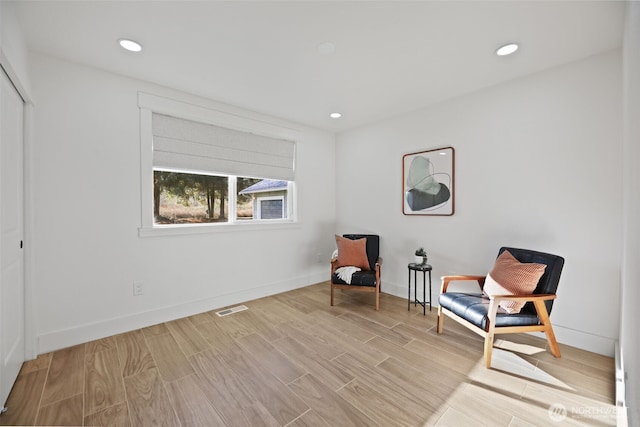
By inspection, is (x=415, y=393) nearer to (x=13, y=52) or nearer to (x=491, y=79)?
(x=491, y=79)

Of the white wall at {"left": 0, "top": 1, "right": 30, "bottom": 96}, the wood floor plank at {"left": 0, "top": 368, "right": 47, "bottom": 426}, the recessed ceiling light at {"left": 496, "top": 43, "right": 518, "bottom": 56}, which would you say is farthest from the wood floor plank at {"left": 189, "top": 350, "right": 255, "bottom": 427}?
the recessed ceiling light at {"left": 496, "top": 43, "right": 518, "bottom": 56}

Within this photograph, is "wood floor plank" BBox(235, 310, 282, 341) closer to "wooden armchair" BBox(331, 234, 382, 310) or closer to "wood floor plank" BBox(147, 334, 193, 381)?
"wood floor plank" BBox(147, 334, 193, 381)

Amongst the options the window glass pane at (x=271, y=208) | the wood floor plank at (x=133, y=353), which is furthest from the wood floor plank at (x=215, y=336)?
the window glass pane at (x=271, y=208)

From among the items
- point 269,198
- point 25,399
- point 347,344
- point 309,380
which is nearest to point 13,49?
point 25,399

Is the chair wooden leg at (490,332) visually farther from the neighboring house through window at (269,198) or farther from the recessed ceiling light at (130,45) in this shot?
the recessed ceiling light at (130,45)

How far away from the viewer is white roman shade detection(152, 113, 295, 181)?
2.93 metres

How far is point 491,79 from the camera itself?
8.82 feet

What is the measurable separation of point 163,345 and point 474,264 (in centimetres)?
321

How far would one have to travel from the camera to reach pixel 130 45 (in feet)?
7.04

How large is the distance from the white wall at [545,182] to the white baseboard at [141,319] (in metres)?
2.07

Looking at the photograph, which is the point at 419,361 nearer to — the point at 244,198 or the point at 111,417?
the point at 111,417

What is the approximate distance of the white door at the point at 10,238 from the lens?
66.8 inches

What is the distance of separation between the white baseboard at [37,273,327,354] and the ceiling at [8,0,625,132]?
2.36 metres

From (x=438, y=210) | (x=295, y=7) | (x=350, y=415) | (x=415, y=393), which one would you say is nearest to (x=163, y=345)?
(x=350, y=415)
